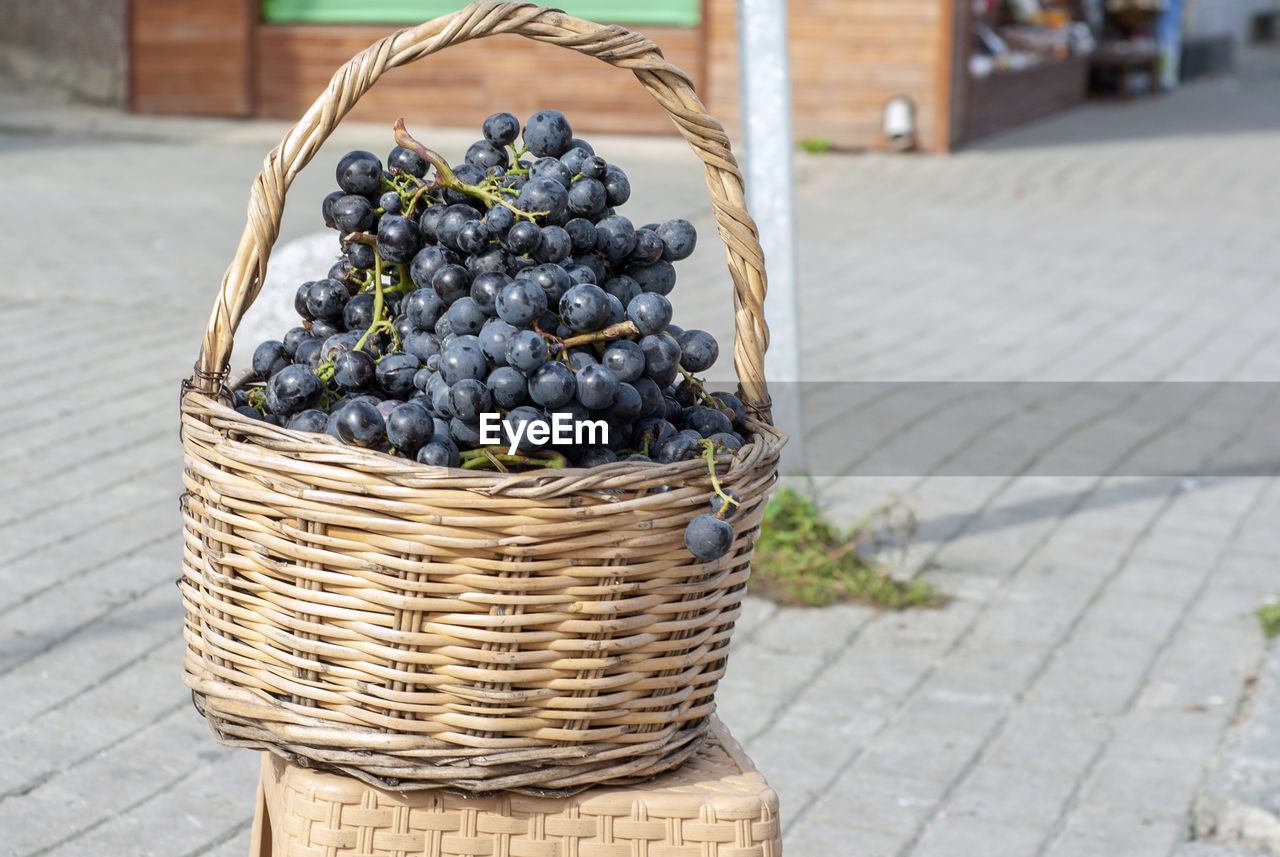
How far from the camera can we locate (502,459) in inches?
60.8

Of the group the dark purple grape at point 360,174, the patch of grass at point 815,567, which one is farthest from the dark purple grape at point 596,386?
the patch of grass at point 815,567

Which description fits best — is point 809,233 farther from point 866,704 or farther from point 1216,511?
point 866,704

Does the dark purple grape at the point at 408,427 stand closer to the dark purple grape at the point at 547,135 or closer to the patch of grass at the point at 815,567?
the dark purple grape at the point at 547,135

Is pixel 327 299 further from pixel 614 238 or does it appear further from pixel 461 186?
pixel 614 238

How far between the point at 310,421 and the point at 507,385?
0.83 ft

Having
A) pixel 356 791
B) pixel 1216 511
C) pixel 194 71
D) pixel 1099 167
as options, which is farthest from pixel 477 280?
pixel 194 71

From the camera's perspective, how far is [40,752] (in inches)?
A: 106

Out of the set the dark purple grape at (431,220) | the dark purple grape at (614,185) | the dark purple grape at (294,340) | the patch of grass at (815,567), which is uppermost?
the dark purple grape at (614,185)

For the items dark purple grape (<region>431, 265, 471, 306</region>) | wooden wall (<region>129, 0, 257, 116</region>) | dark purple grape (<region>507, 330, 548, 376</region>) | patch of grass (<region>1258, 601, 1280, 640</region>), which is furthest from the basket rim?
wooden wall (<region>129, 0, 257, 116</region>)

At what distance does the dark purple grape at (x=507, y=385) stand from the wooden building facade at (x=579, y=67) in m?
8.70

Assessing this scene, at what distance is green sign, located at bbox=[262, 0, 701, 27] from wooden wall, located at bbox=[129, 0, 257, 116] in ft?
1.00

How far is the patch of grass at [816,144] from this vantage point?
A: 1048 centimetres

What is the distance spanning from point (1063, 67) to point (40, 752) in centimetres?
1207

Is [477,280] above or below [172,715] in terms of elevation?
above
